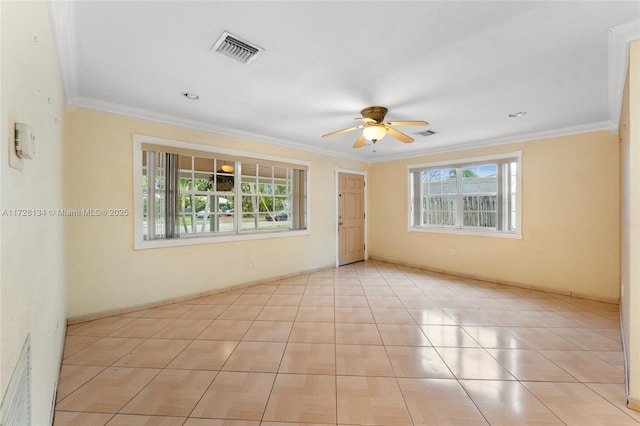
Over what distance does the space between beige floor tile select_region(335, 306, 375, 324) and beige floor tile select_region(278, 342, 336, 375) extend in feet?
2.05

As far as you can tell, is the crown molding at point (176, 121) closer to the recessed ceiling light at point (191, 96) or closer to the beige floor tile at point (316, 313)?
the recessed ceiling light at point (191, 96)

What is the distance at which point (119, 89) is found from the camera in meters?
2.66

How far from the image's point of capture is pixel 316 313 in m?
3.22

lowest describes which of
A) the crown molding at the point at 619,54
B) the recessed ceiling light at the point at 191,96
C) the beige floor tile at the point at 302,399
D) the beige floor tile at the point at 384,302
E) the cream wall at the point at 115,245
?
→ the beige floor tile at the point at 302,399

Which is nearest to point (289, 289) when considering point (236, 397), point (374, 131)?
point (236, 397)

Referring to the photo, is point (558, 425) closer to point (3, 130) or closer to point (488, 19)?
point (488, 19)

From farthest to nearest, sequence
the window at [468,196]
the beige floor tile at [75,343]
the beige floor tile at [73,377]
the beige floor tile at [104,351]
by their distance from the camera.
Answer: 1. the window at [468,196]
2. the beige floor tile at [75,343]
3. the beige floor tile at [104,351]
4. the beige floor tile at [73,377]

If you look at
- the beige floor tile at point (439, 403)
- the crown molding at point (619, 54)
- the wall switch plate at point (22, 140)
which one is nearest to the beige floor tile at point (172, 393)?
the beige floor tile at point (439, 403)

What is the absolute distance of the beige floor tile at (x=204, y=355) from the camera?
2.15m

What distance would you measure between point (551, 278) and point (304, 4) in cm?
477

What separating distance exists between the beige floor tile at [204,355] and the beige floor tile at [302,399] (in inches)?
22.5

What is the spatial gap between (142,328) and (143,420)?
142 cm

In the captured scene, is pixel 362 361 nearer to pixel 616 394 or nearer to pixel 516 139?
pixel 616 394

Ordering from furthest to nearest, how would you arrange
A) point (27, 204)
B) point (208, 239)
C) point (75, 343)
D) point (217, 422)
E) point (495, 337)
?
1. point (208, 239)
2. point (495, 337)
3. point (75, 343)
4. point (217, 422)
5. point (27, 204)
